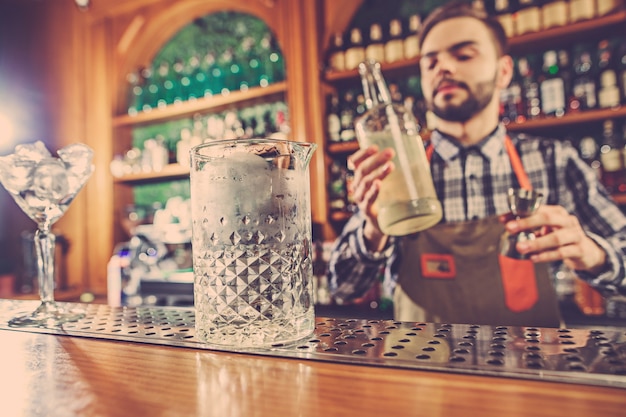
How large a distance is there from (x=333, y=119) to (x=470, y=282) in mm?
1326

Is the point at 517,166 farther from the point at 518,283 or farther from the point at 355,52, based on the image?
the point at 355,52

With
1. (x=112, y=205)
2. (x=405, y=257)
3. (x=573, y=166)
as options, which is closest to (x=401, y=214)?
(x=405, y=257)

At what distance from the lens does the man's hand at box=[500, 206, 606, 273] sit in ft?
3.62

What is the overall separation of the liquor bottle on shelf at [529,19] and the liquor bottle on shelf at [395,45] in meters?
0.54

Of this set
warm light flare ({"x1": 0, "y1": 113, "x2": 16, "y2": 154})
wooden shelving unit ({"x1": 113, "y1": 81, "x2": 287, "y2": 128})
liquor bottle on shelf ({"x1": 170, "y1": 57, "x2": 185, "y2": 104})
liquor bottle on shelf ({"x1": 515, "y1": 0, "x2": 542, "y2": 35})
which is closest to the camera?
liquor bottle on shelf ({"x1": 515, "y1": 0, "x2": 542, "y2": 35})

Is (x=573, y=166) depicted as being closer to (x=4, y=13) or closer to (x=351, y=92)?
(x=351, y=92)

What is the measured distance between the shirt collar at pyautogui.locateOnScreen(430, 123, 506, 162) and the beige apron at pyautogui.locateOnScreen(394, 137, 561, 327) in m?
0.27

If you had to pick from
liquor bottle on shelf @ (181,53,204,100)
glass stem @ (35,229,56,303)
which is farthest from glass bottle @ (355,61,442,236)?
liquor bottle on shelf @ (181,53,204,100)

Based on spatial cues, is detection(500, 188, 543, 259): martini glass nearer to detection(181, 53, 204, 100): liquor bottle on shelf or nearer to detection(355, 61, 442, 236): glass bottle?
detection(355, 61, 442, 236): glass bottle

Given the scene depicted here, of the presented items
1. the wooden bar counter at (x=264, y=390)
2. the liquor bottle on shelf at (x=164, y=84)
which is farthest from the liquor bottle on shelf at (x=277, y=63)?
the wooden bar counter at (x=264, y=390)

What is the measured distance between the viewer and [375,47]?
8.39 ft

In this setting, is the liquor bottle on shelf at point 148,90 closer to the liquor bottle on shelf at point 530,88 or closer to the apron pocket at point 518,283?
the liquor bottle on shelf at point 530,88

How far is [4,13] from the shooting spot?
3.53 metres

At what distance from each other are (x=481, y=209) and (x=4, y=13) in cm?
357
